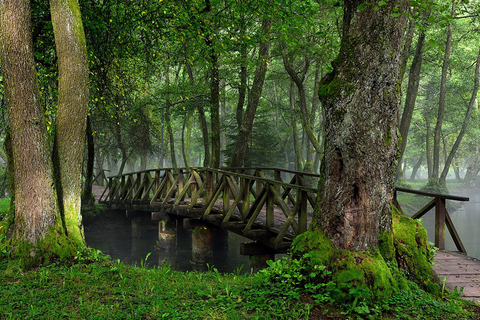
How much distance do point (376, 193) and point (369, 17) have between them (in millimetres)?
2132

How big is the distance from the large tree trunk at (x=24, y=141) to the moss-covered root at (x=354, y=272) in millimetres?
4032

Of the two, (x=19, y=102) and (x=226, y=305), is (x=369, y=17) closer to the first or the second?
(x=226, y=305)

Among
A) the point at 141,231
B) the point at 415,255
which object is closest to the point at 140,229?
the point at 141,231

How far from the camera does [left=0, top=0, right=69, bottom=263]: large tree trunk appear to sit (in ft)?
19.0

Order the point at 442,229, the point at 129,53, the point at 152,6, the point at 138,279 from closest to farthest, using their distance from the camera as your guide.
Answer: the point at 138,279
the point at 442,229
the point at 152,6
the point at 129,53

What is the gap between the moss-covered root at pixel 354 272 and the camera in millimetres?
4004

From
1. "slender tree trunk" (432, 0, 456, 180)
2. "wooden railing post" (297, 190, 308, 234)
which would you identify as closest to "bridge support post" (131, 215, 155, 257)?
"wooden railing post" (297, 190, 308, 234)

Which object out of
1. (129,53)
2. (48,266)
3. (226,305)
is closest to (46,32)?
(129,53)

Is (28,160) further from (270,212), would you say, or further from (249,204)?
(249,204)

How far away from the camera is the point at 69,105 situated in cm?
650

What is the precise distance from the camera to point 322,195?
A: 4.69 metres

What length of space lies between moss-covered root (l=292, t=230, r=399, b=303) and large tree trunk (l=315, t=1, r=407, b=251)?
0.43 feet

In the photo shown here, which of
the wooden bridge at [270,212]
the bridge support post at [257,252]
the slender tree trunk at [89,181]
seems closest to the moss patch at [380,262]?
the wooden bridge at [270,212]

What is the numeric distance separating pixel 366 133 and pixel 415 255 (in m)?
1.80
